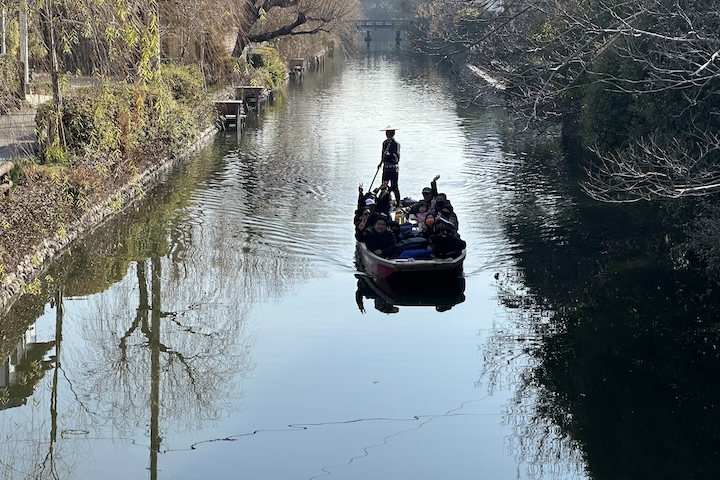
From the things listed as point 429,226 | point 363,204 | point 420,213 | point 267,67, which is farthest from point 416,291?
point 267,67

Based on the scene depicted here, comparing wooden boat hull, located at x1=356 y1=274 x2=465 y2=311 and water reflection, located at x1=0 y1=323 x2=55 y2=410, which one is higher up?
wooden boat hull, located at x1=356 y1=274 x2=465 y2=311

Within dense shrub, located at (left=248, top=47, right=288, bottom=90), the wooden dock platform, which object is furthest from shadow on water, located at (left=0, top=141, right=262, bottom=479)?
dense shrub, located at (left=248, top=47, right=288, bottom=90)

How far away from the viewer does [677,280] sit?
54.4ft

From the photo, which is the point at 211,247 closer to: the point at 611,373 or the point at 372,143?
the point at 611,373

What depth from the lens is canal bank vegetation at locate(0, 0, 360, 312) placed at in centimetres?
1260

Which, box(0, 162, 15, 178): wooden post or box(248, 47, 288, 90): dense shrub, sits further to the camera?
box(248, 47, 288, 90): dense shrub

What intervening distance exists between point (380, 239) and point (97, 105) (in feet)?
15.7

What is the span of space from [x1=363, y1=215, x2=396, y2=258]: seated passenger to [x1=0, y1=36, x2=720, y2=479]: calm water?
68 centimetres

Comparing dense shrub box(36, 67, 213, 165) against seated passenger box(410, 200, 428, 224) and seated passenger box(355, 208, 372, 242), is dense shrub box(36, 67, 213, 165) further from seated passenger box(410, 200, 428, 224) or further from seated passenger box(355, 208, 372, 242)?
seated passenger box(410, 200, 428, 224)

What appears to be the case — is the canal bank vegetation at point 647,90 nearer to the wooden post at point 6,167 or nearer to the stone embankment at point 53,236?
the stone embankment at point 53,236

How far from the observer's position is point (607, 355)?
43.9 ft

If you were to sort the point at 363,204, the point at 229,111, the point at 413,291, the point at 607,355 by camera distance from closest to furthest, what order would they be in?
the point at 607,355 → the point at 413,291 → the point at 363,204 → the point at 229,111

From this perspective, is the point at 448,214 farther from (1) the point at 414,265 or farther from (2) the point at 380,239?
(1) the point at 414,265

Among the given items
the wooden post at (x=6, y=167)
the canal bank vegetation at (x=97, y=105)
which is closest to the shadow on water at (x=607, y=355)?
the canal bank vegetation at (x=97, y=105)
